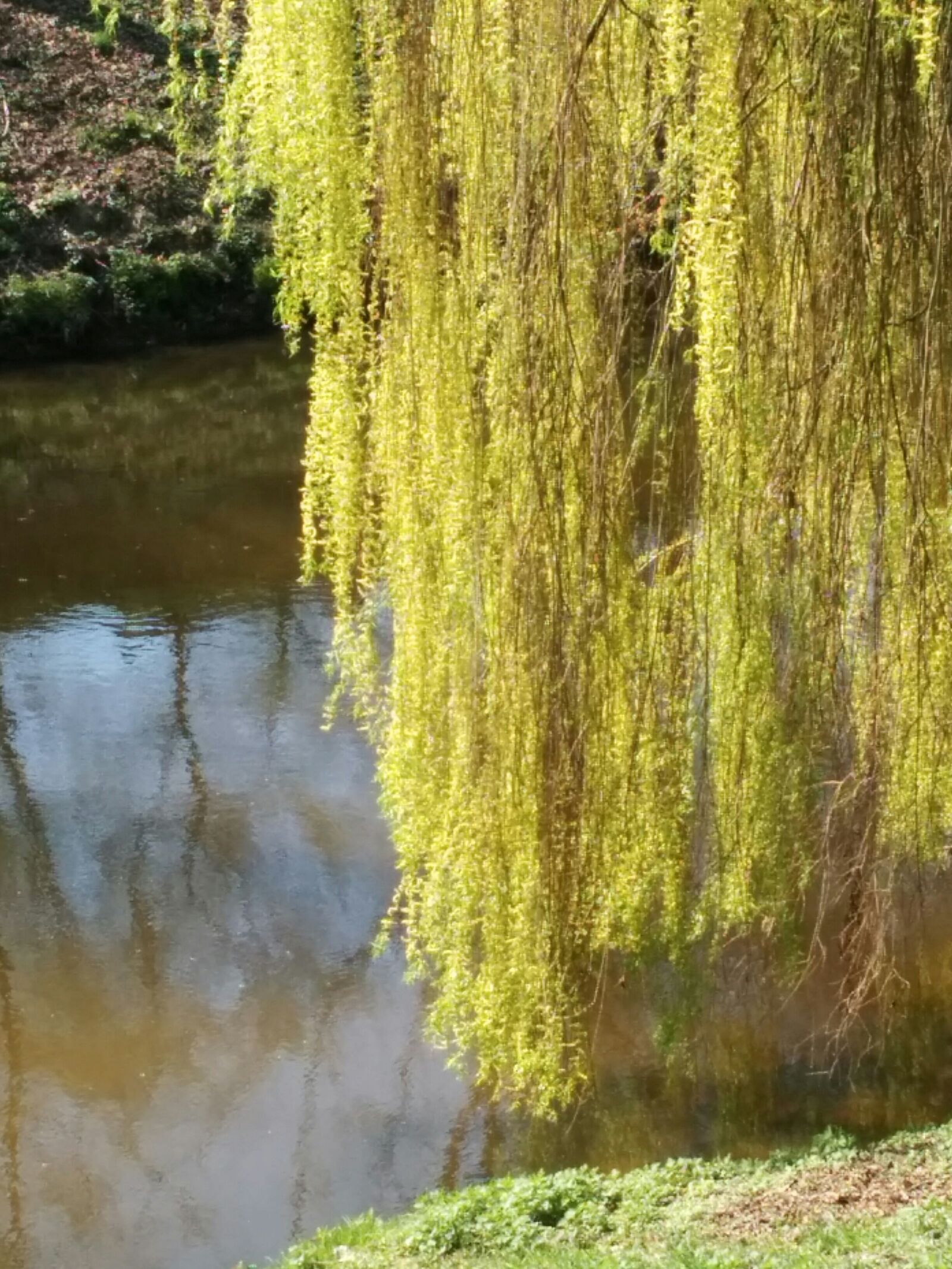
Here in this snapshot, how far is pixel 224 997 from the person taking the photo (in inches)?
279

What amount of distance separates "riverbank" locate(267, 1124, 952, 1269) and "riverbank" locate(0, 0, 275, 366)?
1438cm

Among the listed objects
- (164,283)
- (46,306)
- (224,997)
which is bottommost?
(224,997)

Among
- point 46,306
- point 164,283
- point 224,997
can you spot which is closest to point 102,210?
point 164,283

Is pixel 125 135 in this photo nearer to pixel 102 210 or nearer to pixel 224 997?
pixel 102 210

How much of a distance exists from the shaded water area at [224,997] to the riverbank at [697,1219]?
19.0 inches

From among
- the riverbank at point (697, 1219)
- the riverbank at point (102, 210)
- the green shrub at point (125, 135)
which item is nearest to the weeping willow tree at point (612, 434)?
the riverbank at point (697, 1219)

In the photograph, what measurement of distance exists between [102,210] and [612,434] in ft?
59.7

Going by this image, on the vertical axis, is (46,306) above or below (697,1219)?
above

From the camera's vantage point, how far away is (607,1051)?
6.25 metres

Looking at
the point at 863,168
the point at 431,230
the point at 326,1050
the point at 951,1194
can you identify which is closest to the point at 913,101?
the point at 863,168

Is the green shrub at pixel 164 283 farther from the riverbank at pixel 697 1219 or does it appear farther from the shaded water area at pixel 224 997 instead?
the riverbank at pixel 697 1219

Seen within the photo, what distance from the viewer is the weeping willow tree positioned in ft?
11.0

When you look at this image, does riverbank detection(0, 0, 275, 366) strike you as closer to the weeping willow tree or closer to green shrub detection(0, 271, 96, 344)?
green shrub detection(0, 271, 96, 344)

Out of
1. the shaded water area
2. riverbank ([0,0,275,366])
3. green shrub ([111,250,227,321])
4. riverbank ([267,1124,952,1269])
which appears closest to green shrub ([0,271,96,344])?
riverbank ([0,0,275,366])
